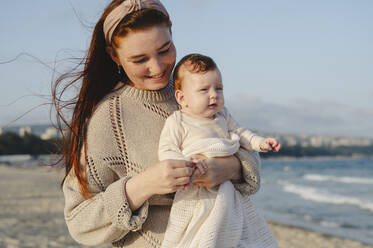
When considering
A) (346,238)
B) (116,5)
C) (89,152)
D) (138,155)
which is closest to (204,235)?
(138,155)

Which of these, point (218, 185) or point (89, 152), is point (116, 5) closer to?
point (89, 152)

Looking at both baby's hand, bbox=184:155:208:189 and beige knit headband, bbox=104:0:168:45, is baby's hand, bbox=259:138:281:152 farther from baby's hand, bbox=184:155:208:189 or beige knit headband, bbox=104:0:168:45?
beige knit headband, bbox=104:0:168:45

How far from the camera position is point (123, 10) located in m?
2.09

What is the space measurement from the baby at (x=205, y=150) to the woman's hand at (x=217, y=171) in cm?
3

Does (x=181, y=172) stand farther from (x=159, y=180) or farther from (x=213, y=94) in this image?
(x=213, y=94)

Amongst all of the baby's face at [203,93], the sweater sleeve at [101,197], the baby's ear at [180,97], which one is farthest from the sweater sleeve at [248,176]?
the sweater sleeve at [101,197]

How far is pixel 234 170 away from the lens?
2.10 metres

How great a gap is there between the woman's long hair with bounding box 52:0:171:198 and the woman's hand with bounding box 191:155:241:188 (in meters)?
0.59

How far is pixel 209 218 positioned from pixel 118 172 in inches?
21.4

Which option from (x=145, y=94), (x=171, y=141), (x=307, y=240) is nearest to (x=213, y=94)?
(x=171, y=141)

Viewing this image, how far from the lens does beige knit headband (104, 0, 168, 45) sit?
2.07 m

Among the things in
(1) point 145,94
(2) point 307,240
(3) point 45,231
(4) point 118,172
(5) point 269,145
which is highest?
(1) point 145,94

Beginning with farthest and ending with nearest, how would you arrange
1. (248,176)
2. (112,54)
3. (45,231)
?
(45,231), (112,54), (248,176)

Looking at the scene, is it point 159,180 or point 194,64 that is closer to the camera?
point 159,180
